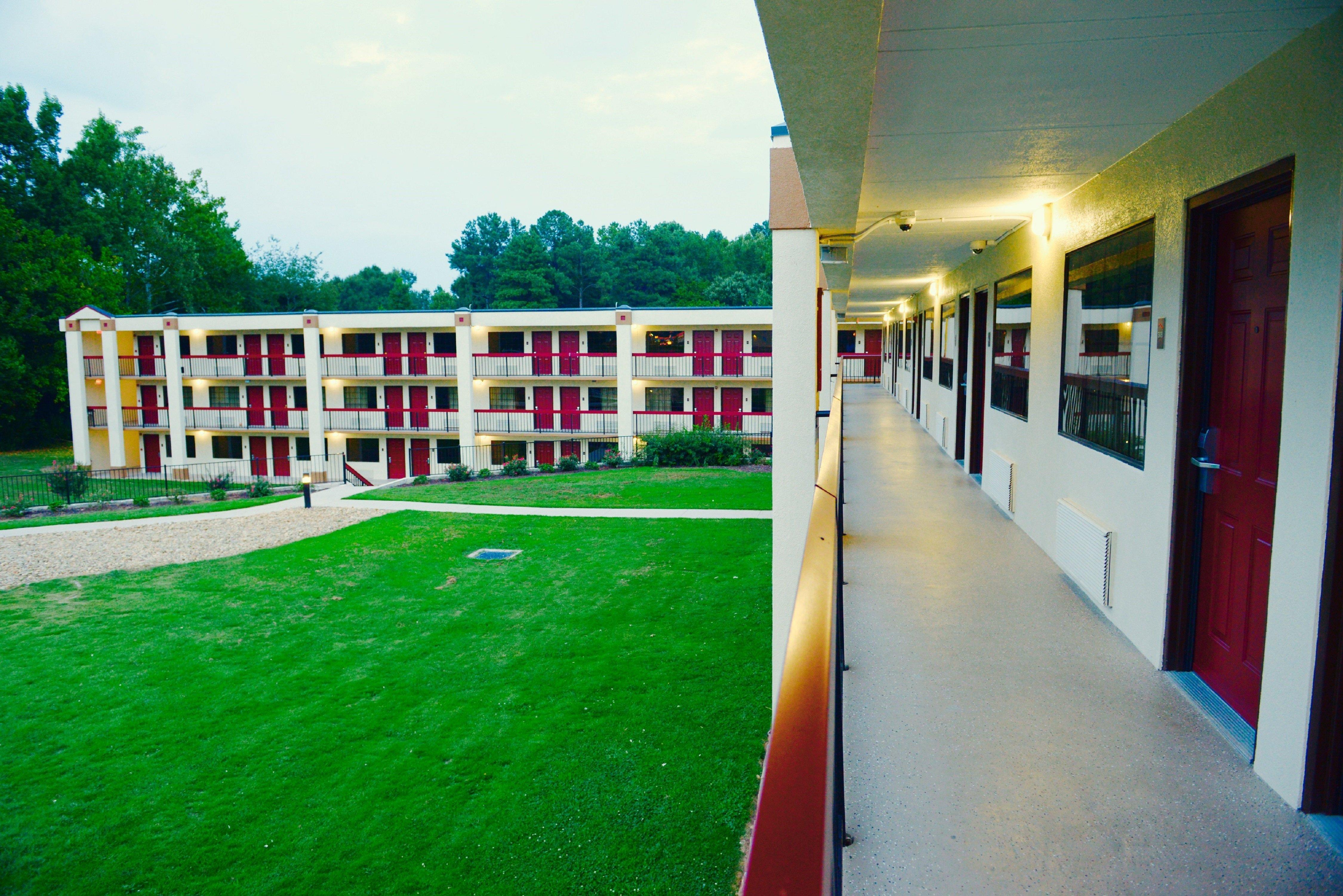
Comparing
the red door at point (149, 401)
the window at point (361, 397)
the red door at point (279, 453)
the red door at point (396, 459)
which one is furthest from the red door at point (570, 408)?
the red door at point (149, 401)

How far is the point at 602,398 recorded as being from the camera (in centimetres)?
3222

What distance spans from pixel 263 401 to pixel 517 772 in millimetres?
32582

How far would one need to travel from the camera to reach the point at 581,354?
31344mm

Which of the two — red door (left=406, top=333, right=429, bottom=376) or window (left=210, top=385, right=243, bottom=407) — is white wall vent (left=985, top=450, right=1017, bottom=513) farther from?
window (left=210, top=385, right=243, bottom=407)

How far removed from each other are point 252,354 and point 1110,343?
36.4m

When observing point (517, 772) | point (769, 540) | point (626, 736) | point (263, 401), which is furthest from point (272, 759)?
point (263, 401)

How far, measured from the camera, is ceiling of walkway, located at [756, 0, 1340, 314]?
2166 millimetres

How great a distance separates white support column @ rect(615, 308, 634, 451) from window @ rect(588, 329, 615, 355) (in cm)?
45

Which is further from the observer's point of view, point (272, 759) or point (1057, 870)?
point (272, 759)

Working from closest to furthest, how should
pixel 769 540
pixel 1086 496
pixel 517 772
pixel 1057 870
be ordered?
1. pixel 1057 870
2. pixel 1086 496
3. pixel 517 772
4. pixel 769 540

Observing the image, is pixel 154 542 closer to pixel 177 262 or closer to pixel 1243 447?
pixel 1243 447

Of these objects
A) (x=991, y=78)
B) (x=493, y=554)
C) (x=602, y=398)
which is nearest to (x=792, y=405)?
(x=991, y=78)

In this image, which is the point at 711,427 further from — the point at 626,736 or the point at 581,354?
the point at 626,736

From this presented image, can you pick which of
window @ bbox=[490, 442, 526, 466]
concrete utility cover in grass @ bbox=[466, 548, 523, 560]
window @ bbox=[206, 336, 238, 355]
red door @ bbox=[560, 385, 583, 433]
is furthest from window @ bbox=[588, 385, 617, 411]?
concrete utility cover in grass @ bbox=[466, 548, 523, 560]
